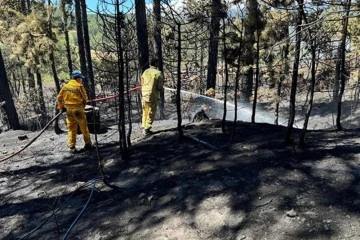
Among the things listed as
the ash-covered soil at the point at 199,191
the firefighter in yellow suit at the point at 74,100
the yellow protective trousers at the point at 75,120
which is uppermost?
the firefighter in yellow suit at the point at 74,100

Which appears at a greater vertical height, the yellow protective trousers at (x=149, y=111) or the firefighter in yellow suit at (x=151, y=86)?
the firefighter in yellow suit at (x=151, y=86)

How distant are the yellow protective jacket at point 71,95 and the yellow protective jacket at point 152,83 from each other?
1368 millimetres

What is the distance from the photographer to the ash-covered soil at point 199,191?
176 inches

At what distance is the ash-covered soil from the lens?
14.6 ft

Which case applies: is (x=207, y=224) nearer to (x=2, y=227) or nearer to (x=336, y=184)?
(x=336, y=184)

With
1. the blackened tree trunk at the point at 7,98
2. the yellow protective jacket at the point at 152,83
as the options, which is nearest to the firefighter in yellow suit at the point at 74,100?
the yellow protective jacket at the point at 152,83

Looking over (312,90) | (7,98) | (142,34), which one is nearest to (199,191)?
(312,90)

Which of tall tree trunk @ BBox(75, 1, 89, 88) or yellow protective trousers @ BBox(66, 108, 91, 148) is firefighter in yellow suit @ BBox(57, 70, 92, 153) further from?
tall tree trunk @ BBox(75, 1, 89, 88)

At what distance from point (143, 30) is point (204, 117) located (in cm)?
375

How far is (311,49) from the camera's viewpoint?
6137mm


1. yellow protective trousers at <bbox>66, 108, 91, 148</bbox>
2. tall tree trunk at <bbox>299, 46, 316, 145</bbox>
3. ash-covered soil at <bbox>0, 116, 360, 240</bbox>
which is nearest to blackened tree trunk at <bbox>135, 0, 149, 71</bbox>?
yellow protective trousers at <bbox>66, 108, 91, 148</bbox>

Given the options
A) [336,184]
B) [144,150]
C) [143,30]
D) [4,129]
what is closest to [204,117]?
[144,150]

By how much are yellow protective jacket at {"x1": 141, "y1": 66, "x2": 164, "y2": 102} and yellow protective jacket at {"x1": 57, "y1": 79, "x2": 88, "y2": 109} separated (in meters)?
1.37

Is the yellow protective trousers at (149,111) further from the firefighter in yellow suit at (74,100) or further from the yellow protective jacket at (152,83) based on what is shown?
the firefighter in yellow suit at (74,100)
